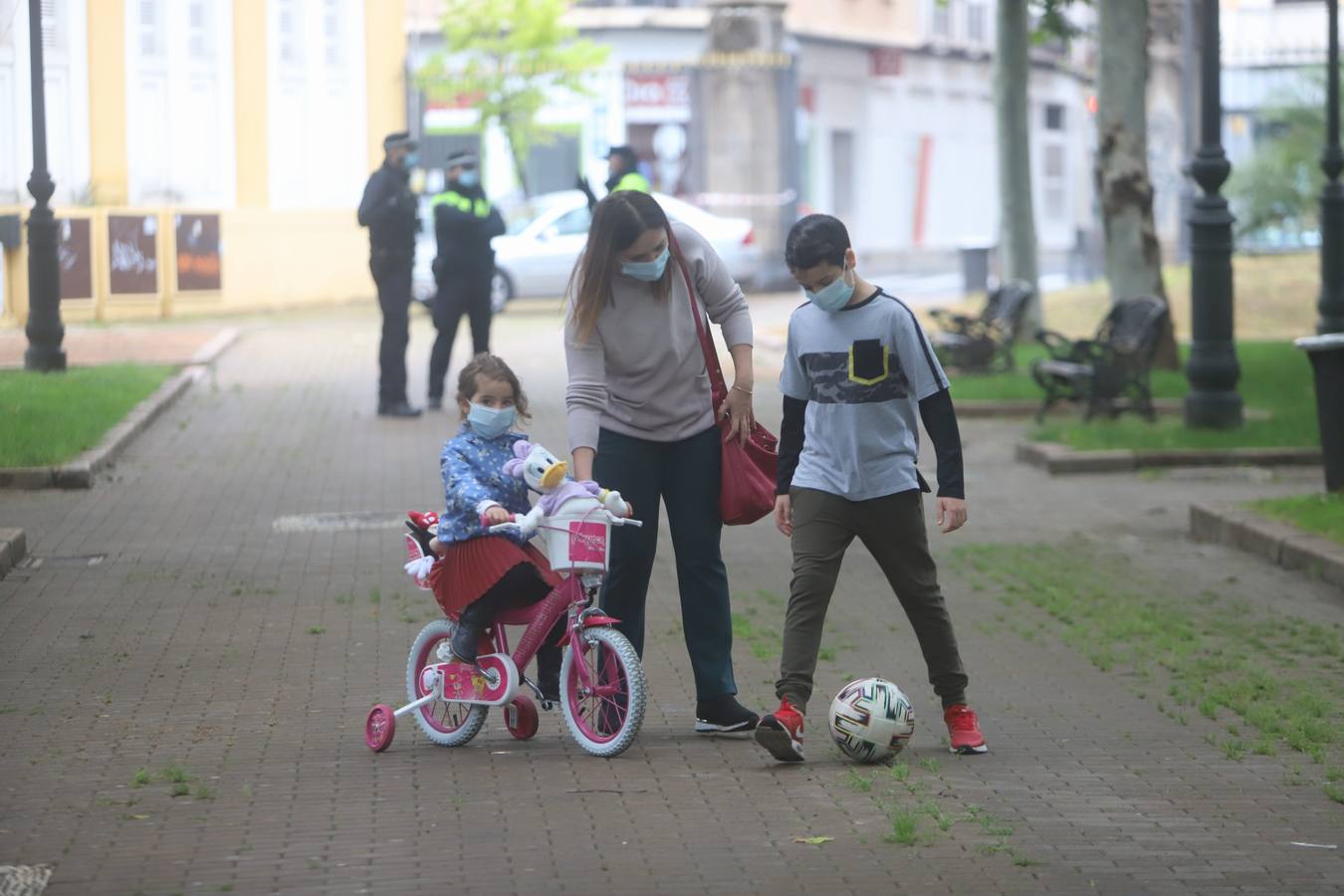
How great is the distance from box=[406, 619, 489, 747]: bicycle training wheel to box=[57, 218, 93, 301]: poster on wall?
70.1 feet

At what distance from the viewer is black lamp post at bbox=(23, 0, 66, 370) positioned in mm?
18672

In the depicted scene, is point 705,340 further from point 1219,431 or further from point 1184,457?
point 1219,431

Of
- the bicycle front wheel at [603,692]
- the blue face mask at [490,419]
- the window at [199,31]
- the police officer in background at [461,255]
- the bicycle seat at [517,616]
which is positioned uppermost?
the window at [199,31]

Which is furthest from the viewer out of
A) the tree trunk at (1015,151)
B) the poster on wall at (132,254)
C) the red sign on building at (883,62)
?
the red sign on building at (883,62)

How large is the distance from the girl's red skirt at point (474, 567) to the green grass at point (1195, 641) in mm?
2244

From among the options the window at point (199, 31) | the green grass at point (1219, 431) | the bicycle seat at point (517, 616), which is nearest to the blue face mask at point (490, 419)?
the bicycle seat at point (517, 616)

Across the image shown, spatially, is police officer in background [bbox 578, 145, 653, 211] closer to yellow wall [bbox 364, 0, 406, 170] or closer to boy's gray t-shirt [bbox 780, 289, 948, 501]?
boy's gray t-shirt [bbox 780, 289, 948, 501]

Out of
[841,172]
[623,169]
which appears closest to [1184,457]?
[623,169]

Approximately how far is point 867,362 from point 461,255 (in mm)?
11107

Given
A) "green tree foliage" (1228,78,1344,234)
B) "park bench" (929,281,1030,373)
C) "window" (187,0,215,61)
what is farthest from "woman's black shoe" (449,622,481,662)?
"green tree foliage" (1228,78,1344,234)

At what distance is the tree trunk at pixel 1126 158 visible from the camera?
1992 cm

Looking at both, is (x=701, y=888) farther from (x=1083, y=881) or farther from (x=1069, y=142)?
(x=1069, y=142)

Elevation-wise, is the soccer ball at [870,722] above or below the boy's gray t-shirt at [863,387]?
below

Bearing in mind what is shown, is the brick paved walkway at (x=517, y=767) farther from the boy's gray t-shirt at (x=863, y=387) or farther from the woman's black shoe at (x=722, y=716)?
the boy's gray t-shirt at (x=863, y=387)
